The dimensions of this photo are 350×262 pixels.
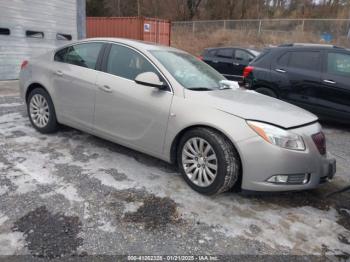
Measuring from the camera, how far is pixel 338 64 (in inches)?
245

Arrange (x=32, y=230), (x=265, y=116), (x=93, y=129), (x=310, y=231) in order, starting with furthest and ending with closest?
(x=93, y=129) < (x=265, y=116) < (x=310, y=231) < (x=32, y=230)

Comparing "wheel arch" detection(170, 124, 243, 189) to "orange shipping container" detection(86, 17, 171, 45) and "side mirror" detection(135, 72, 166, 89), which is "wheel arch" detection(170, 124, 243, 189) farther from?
"orange shipping container" detection(86, 17, 171, 45)

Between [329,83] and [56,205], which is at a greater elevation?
[329,83]

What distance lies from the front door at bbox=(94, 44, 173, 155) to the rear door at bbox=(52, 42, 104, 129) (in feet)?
0.56

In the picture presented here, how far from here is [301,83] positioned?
21.2 ft

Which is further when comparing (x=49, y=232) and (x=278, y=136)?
(x=278, y=136)

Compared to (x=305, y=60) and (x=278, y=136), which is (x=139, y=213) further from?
(x=305, y=60)

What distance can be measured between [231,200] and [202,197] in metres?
0.30

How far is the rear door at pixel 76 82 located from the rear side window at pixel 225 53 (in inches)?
329

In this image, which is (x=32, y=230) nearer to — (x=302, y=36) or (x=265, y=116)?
(x=265, y=116)

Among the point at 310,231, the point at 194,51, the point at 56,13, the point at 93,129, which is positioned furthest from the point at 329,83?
the point at 194,51

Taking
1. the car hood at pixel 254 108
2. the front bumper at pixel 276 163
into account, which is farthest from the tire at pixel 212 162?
the car hood at pixel 254 108

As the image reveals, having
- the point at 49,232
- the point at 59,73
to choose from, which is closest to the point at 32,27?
the point at 59,73

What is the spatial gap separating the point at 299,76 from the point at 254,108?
3613 millimetres
